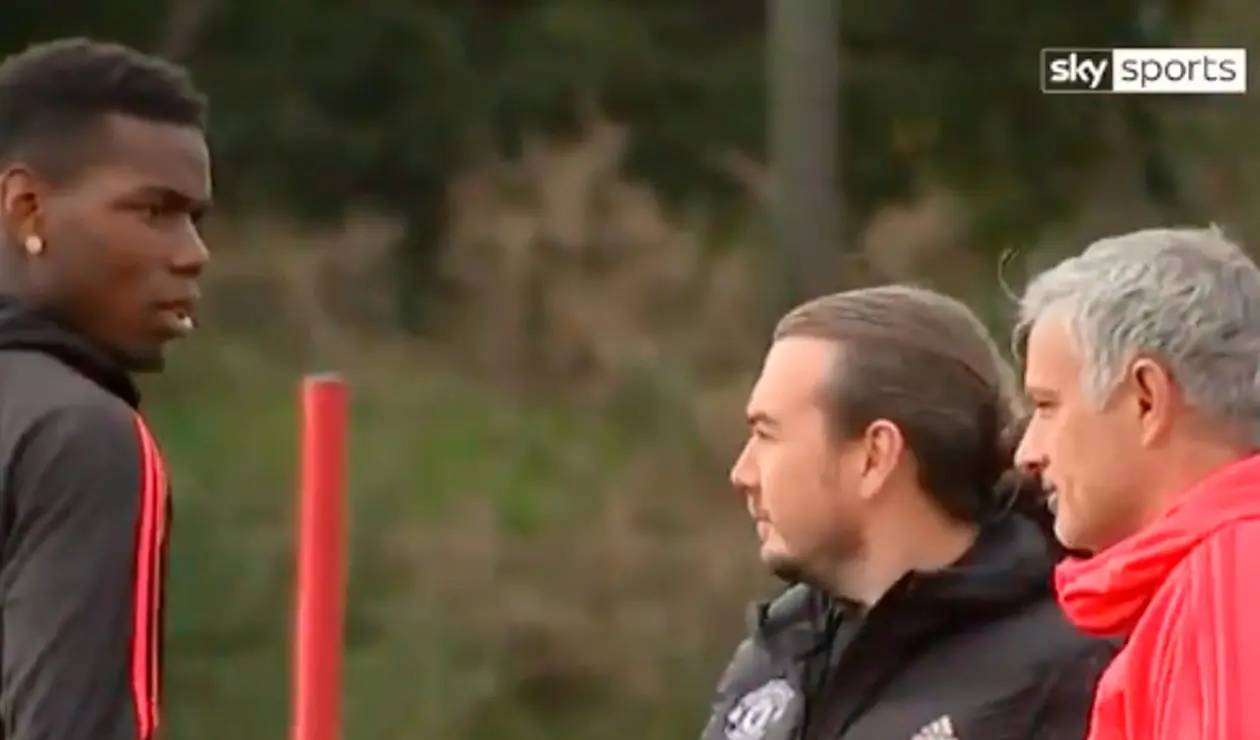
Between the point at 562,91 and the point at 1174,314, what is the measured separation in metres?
8.96

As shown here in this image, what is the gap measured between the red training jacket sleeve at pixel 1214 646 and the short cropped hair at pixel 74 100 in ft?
3.87

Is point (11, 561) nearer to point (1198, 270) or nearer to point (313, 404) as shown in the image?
point (1198, 270)

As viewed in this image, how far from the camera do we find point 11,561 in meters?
2.42

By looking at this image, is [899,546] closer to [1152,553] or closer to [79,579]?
[1152,553]

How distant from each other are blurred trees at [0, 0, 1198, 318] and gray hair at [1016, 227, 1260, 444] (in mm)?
7497

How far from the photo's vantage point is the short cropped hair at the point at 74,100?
103 inches

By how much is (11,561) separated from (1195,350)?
1.13 meters

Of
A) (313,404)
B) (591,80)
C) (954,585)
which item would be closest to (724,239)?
(591,80)

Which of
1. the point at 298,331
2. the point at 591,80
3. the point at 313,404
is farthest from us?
the point at 591,80

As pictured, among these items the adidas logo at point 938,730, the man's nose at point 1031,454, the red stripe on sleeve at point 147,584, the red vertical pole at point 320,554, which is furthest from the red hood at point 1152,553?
the red vertical pole at point 320,554

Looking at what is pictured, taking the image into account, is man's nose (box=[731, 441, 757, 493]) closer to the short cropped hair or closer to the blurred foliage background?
the short cropped hair

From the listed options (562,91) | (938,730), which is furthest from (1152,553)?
(562,91)

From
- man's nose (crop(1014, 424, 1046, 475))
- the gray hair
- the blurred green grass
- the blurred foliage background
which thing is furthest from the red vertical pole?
the blurred green grass

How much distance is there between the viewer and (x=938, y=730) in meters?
2.67
